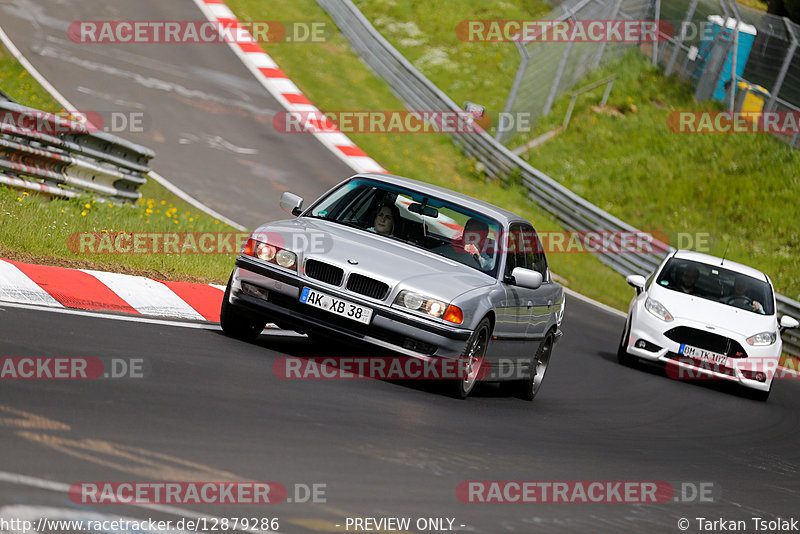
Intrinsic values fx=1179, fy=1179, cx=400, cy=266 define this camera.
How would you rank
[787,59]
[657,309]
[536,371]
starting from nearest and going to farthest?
[536,371]
[657,309]
[787,59]

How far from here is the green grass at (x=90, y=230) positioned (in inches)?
414

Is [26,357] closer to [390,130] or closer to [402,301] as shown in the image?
[402,301]

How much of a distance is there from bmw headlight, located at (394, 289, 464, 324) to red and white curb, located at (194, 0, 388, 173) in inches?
588

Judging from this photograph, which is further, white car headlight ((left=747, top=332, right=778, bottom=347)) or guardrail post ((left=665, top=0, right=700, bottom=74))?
guardrail post ((left=665, top=0, right=700, bottom=74))

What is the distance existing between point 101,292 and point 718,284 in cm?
872

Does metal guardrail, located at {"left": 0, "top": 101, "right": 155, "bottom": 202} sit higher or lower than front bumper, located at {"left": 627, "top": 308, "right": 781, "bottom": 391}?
higher

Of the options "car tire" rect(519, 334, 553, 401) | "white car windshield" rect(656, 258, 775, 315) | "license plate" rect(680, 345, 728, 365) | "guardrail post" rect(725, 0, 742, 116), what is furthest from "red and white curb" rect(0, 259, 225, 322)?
"guardrail post" rect(725, 0, 742, 116)

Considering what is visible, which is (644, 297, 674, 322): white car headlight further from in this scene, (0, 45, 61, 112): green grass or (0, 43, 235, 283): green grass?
(0, 45, 61, 112): green grass

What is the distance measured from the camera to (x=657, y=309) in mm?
14461

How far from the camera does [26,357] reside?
6730 mm

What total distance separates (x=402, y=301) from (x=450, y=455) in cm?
175

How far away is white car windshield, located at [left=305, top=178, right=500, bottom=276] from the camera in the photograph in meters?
9.55

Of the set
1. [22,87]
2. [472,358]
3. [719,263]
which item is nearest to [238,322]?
[472,358]

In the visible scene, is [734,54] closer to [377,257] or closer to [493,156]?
[493,156]
